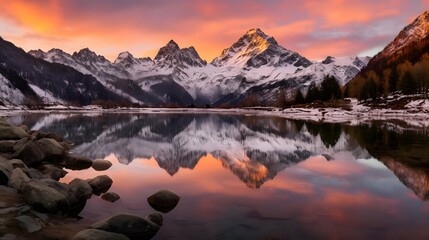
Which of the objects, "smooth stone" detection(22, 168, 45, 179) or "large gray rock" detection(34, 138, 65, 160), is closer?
"smooth stone" detection(22, 168, 45, 179)

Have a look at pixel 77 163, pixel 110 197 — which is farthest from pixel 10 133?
pixel 110 197

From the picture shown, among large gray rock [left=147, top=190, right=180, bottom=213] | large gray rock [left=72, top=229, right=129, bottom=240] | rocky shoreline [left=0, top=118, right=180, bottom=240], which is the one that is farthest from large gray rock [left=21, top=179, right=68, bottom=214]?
large gray rock [left=147, top=190, right=180, bottom=213]

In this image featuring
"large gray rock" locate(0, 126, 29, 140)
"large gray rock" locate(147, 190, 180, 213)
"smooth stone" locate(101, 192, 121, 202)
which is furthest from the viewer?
"large gray rock" locate(0, 126, 29, 140)

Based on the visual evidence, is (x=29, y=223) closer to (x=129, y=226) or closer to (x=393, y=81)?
(x=129, y=226)

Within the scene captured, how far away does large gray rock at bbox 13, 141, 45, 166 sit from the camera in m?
29.5

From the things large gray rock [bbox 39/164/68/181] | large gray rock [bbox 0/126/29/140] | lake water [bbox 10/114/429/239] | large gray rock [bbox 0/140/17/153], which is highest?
large gray rock [bbox 0/126/29/140]

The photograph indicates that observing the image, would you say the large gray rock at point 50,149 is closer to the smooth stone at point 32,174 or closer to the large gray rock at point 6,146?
the large gray rock at point 6,146

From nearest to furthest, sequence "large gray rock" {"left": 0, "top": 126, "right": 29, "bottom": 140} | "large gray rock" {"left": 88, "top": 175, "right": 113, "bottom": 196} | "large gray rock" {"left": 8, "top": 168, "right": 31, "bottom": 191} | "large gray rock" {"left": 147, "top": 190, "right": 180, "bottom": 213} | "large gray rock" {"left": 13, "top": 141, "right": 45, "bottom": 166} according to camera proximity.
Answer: "large gray rock" {"left": 147, "top": 190, "right": 180, "bottom": 213} → "large gray rock" {"left": 8, "top": 168, "right": 31, "bottom": 191} → "large gray rock" {"left": 88, "top": 175, "right": 113, "bottom": 196} → "large gray rock" {"left": 13, "top": 141, "right": 45, "bottom": 166} → "large gray rock" {"left": 0, "top": 126, "right": 29, "bottom": 140}

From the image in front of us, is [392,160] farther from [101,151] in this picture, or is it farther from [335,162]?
[101,151]

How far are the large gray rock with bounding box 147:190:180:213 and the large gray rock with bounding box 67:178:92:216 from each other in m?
3.43

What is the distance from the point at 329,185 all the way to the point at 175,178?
36.3 ft

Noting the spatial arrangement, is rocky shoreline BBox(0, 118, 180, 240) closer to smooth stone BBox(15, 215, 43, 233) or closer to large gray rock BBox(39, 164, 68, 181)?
smooth stone BBox(15, 215, 43, 233)

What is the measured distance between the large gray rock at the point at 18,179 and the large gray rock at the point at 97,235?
25.4ft

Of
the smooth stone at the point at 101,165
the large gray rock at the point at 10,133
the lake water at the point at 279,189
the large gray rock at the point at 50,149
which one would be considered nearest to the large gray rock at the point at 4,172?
the lake water at the point at 279,189
